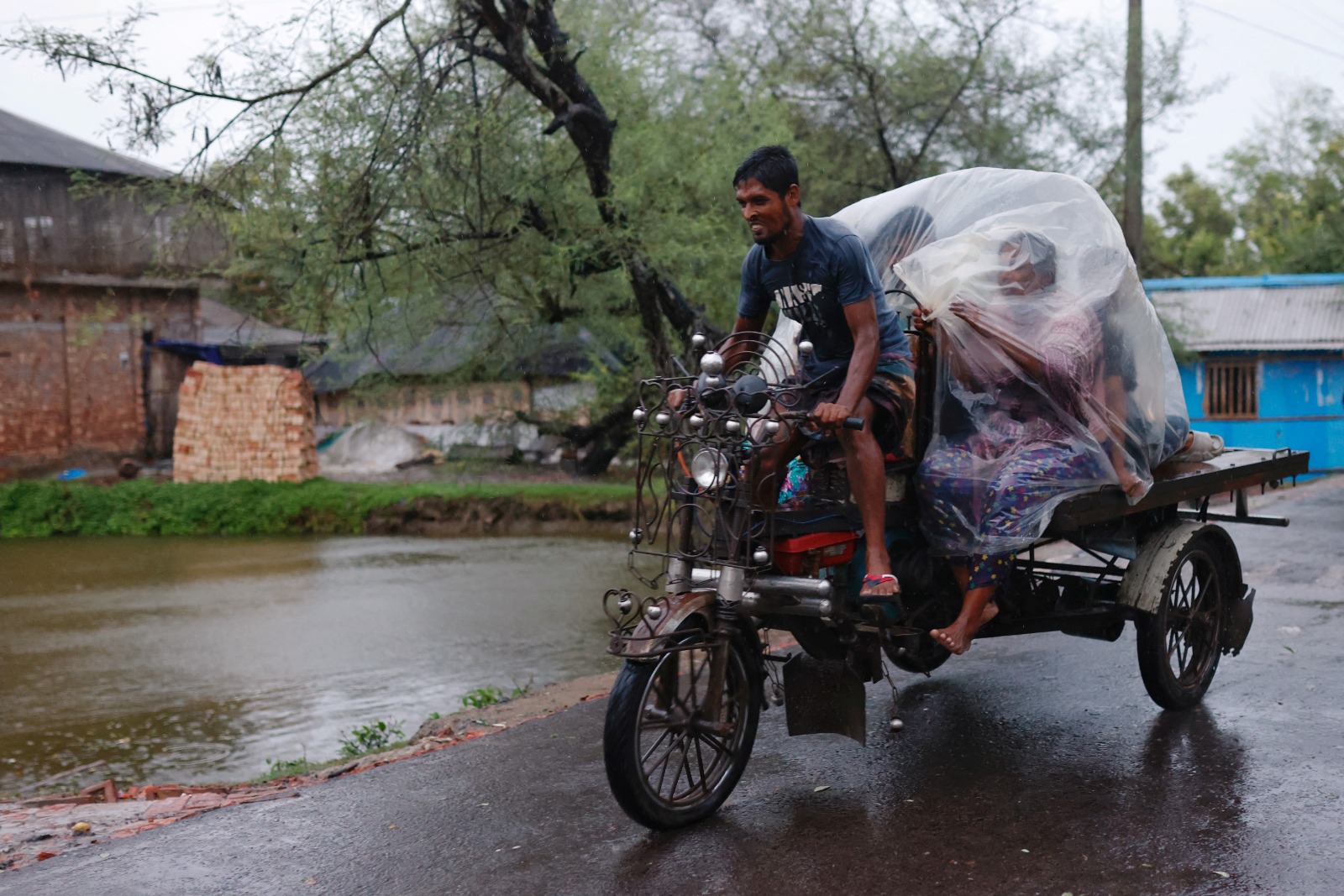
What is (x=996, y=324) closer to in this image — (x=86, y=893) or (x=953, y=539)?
(x=953, y=539)

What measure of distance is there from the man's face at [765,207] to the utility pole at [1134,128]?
14174 millimetres

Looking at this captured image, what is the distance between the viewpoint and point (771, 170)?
14.4ft

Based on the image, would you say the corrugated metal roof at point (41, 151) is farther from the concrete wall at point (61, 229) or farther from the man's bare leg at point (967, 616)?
the man's bare leg at point (967, 616)

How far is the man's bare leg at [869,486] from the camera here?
4.35m

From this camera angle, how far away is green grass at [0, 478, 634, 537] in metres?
19.1

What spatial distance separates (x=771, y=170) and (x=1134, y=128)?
49.9 feet

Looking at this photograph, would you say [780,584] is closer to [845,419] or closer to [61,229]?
[845,419]

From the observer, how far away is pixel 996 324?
4949 mm

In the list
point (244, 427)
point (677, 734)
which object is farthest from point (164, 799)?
point (244, 427)

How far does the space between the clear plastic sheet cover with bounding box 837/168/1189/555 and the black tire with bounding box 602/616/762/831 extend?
1.07 metres

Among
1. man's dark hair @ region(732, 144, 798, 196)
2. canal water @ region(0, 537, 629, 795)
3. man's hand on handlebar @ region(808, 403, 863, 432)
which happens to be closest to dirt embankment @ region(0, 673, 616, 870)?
canal water @ region(0, 537, 629, 795)

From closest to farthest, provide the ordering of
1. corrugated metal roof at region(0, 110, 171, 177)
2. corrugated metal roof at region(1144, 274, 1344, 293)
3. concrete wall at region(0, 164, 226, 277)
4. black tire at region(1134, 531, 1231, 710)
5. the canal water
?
1. black tire at region(1134, 531, 1231, 710)
2. the canal water
3. corrugated metal roof at region(0, 110, 171, 177)
4. corrugated metal roof at region(1144, 274, 1344, 293)
5. concrete wall at region(0, 164, 226, 277)

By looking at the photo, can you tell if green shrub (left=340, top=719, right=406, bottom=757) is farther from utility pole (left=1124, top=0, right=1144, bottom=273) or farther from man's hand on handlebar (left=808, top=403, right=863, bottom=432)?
utility pole (left=1124, top=0, right=1144, bottom=273)

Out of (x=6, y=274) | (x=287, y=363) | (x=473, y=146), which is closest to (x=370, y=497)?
(x=287, y=363)
